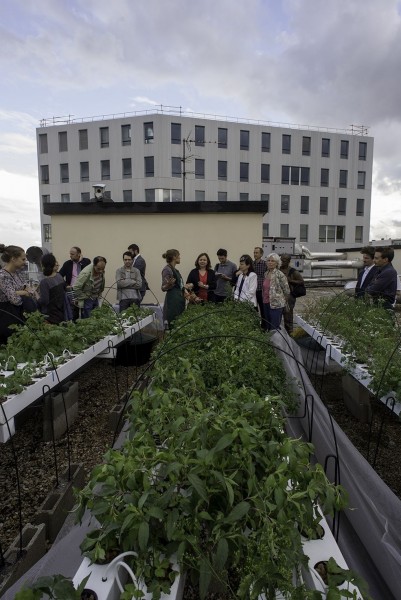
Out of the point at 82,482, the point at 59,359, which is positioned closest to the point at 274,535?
the point at 82,482

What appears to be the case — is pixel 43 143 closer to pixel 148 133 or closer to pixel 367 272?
pixel 148 133

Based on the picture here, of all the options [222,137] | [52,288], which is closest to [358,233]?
[222,137]

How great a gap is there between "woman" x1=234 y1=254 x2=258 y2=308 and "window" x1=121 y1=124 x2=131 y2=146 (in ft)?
111

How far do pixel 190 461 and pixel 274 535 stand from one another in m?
0.35

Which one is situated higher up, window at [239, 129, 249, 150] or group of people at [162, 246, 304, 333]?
window at [239, 129, 249, 150]

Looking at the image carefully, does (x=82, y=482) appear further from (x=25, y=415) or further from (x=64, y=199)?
(x=64, y=199)

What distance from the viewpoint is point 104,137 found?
120ft

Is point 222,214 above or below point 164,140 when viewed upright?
below

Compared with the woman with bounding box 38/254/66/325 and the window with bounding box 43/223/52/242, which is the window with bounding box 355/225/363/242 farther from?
the woman with bounding box 38/254/66/325

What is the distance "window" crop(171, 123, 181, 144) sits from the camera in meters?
35.8

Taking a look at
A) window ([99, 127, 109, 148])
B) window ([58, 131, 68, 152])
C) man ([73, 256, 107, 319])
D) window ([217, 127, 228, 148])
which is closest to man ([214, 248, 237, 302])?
man ([73, 256, 107, 319])

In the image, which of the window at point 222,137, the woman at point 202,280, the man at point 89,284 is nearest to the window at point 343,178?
the window at point 222,137

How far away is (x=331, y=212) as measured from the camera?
131ft

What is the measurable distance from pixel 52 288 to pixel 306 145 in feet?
130
